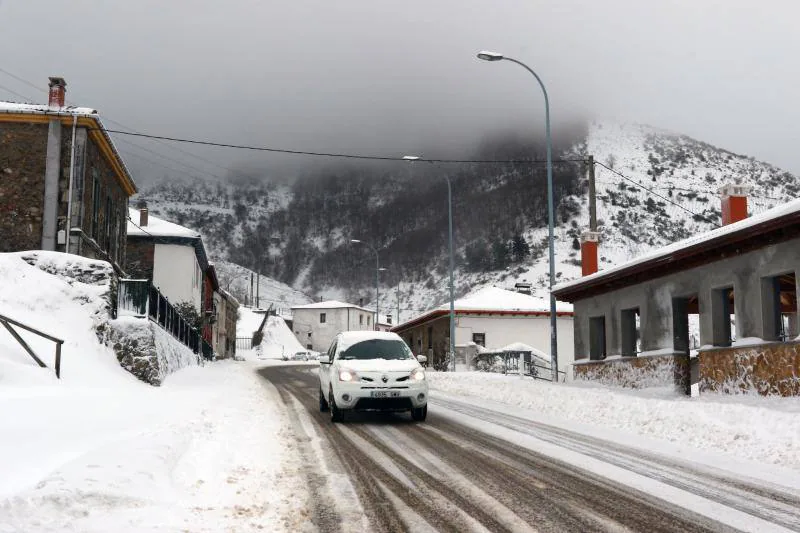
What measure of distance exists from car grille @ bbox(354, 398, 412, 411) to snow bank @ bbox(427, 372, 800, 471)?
279 centimetres

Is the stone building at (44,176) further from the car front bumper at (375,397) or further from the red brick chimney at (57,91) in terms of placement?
the car front bumper at (375,397)

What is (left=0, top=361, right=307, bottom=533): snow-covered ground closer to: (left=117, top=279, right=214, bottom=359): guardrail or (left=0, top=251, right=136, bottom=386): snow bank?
(left=0, top=251, right=136, bottom=386): snow bank

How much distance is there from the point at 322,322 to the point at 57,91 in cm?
9590

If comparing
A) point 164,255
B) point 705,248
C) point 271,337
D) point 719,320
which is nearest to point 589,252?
point 719,320

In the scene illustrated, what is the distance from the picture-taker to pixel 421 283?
158m

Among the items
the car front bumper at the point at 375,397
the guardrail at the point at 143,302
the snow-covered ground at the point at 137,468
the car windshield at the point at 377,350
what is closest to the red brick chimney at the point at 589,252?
the car windshield at the point at 377,350

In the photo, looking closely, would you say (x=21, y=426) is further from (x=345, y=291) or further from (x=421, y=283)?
(x=345, y=291)

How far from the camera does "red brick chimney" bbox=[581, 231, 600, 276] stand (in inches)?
1105

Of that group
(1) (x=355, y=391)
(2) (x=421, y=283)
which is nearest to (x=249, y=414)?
(1) (x=355, y=391)

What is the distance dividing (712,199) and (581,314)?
135 m

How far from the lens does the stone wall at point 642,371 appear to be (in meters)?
18.5

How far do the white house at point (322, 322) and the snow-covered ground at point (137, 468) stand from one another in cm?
10733

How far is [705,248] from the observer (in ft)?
52.9

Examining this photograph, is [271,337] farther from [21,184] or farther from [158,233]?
[21,184]
